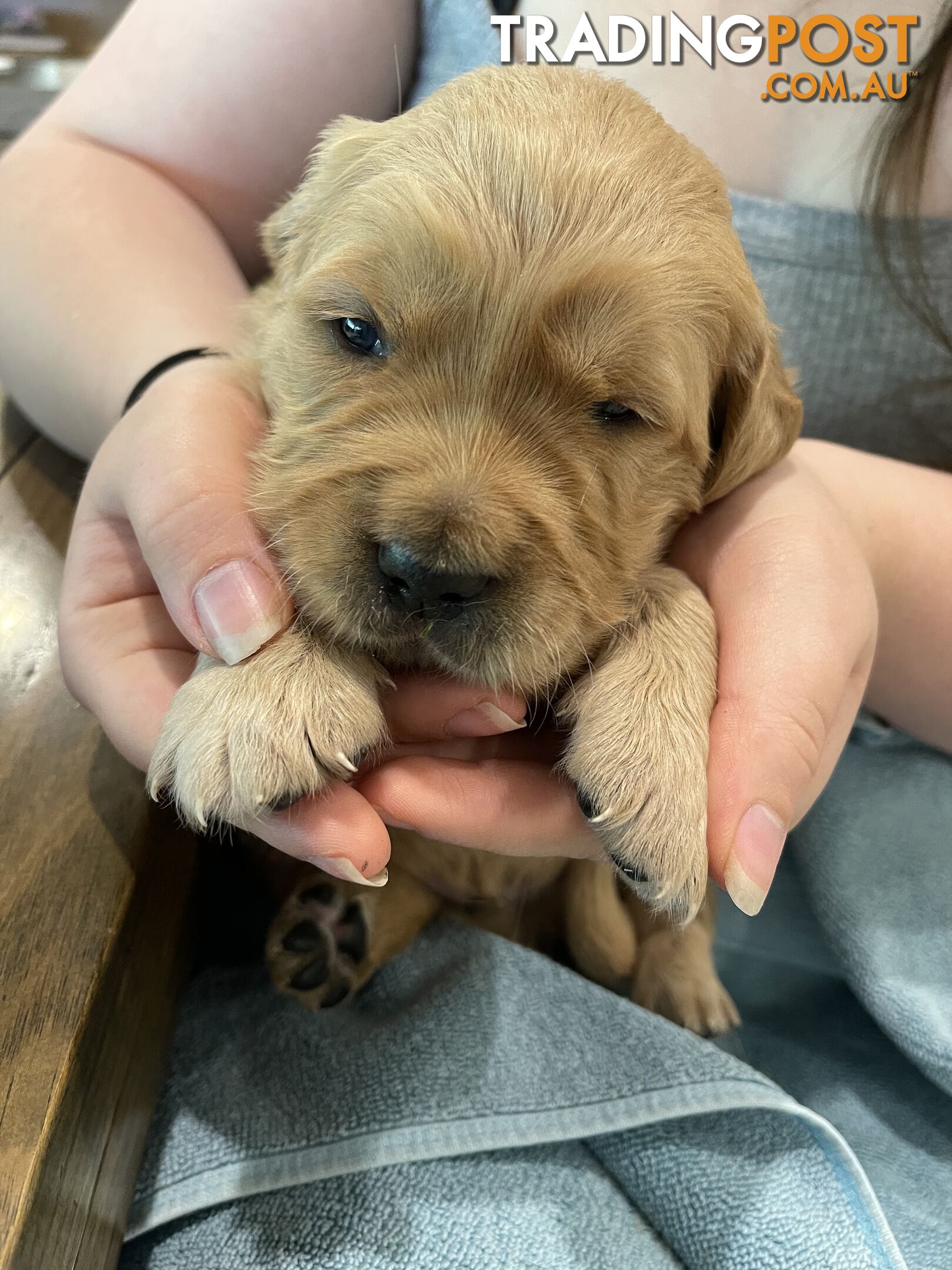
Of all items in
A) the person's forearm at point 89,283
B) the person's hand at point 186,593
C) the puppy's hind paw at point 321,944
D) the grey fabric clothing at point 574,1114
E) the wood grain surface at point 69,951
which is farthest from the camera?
the person's forearm at point 89,283

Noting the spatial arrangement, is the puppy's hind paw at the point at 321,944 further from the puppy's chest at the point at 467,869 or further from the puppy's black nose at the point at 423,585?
the puppy's black nose at the point at 423,585

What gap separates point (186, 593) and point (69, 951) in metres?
0.47

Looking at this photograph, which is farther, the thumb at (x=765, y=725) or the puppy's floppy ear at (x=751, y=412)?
the puppy's floppy ear at (x=751, y=412)

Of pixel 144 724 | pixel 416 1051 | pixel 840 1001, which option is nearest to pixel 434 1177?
pixel 416 1051

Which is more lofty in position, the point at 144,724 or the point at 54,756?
the point at 144,724

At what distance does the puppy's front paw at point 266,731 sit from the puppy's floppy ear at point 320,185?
65cm

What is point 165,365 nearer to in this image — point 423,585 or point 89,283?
point 89,283

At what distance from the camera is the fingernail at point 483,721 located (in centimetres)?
111

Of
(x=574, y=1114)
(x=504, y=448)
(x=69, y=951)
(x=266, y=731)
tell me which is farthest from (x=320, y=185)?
(x=574, y=1114)

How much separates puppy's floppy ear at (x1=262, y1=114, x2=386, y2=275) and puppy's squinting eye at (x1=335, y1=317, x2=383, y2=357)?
0.23 m

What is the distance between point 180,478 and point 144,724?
35 centimetres

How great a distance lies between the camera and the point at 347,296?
108 centimetres

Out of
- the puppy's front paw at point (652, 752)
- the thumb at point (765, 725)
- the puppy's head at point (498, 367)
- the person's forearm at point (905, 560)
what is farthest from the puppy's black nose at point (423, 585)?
the person's forearm at point (905, 560)

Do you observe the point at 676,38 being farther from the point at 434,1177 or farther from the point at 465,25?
the point at 434,1177
